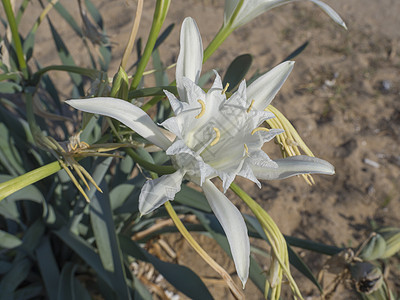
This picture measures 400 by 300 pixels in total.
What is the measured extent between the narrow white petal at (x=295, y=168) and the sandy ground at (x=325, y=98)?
3.40 ft

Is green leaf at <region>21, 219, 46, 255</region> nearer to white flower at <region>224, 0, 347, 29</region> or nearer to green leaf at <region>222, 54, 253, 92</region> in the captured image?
green leaf at <region>222, 54, 253, 92</region>

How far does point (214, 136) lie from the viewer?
0.76 metres

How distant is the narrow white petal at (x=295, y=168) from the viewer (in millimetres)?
723

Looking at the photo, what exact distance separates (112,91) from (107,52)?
92 centimetres

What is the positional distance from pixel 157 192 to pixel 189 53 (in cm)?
31

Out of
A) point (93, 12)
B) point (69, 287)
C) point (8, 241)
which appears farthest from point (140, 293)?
point (93, 12)

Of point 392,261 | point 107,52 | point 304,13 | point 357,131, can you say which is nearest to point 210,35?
point 304,13

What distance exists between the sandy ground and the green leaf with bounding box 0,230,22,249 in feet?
2.49

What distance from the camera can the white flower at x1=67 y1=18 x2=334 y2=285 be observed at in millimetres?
662

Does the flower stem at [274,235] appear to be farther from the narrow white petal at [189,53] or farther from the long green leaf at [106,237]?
the long green leaf at [106,237]

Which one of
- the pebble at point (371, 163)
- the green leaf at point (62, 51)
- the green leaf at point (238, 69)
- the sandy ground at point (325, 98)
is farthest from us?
the pebble at point (371, 163)

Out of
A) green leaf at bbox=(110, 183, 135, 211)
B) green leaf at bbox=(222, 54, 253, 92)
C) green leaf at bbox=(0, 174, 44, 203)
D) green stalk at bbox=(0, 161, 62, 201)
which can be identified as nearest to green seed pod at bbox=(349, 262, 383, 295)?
green leaf at bbox=(222, 54, 253, 92)

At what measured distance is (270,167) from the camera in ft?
2.35

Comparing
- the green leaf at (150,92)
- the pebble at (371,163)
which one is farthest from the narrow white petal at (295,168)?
the pebble at (371,163)
